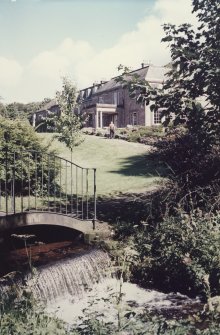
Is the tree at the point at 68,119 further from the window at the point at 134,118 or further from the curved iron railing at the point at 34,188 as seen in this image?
the window at the point at 134,118

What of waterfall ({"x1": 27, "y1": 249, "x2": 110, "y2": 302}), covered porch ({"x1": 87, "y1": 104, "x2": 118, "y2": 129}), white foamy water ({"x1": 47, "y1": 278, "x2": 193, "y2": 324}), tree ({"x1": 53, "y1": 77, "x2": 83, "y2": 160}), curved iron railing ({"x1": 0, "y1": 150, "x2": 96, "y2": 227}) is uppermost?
covered porch ({"x1": 87, "y1": 104, "x2": 118, "y2": 129})

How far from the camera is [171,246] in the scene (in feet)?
27.1

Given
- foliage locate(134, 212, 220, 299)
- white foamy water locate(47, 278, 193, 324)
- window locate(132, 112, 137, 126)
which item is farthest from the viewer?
window locate(132, 112, 137, 126)

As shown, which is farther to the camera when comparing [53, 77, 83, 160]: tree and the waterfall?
[53, 77, 83, 160]: tree

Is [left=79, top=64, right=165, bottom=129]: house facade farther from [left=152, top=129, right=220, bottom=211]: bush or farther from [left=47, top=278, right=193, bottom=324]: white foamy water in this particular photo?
[left=47, top=278, right=193, bottom=324]: white foamy water

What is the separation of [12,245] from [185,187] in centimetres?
521

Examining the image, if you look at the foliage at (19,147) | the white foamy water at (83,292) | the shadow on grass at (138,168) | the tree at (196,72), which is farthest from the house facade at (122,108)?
the white foamy water at (83,292)

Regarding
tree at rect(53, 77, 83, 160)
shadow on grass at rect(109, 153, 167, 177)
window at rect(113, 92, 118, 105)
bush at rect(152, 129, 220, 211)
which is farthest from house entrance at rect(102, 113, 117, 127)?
bush at rect(152, 129, 220, 211)

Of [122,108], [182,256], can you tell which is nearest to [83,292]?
[182,256]

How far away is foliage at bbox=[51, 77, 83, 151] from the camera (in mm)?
21375

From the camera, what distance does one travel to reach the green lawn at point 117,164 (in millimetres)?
16734

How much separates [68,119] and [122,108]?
104ft

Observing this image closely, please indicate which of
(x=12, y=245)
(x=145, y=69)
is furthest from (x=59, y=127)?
(x=145, y=69)

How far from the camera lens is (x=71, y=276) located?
8.09m
